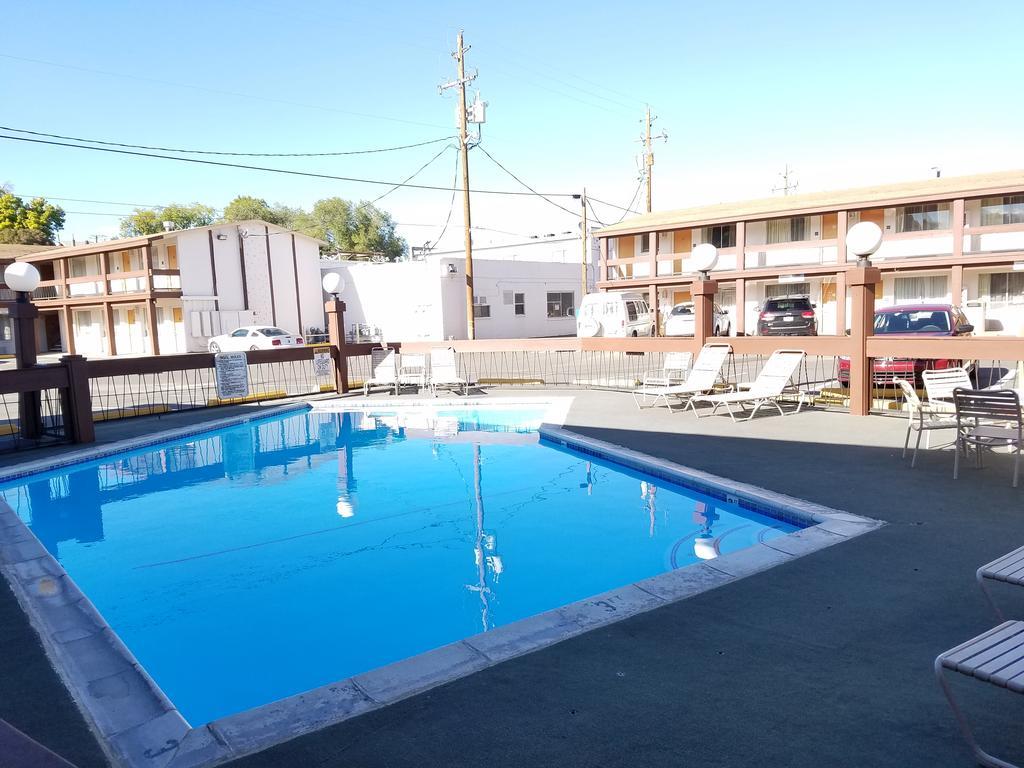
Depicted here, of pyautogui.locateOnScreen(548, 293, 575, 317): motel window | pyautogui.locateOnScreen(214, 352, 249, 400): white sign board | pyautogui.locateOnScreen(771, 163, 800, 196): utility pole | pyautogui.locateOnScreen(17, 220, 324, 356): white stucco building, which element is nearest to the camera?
pyautogui.locateOnScreen(214, 352, 249, 400): white sign board

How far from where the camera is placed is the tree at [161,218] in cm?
6556

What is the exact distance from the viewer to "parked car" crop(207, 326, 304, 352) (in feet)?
95.9

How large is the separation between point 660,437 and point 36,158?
40.1m

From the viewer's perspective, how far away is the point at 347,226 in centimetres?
6644

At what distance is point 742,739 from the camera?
2854 millimetres

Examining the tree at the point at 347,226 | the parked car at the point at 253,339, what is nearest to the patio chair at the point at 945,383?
the parked car at the point at 253,339

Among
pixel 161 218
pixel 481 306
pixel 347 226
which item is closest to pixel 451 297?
pixel 481 306

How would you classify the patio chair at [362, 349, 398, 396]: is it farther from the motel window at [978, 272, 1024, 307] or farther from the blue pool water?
the motel window at [978, 272, 1024, 307]

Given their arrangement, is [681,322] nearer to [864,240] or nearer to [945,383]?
[864,240]

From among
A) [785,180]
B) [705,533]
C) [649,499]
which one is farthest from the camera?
[785,180]

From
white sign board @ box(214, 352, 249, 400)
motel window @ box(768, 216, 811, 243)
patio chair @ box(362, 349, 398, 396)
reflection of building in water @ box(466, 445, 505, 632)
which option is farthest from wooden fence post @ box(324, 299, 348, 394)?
motel window @ box(768, 216, 811, 243)

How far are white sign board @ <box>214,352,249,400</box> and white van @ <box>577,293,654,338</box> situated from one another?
15.0m

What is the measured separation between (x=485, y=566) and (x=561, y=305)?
34.0 m

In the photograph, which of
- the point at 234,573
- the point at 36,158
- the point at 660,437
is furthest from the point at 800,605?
the point at 36,158
